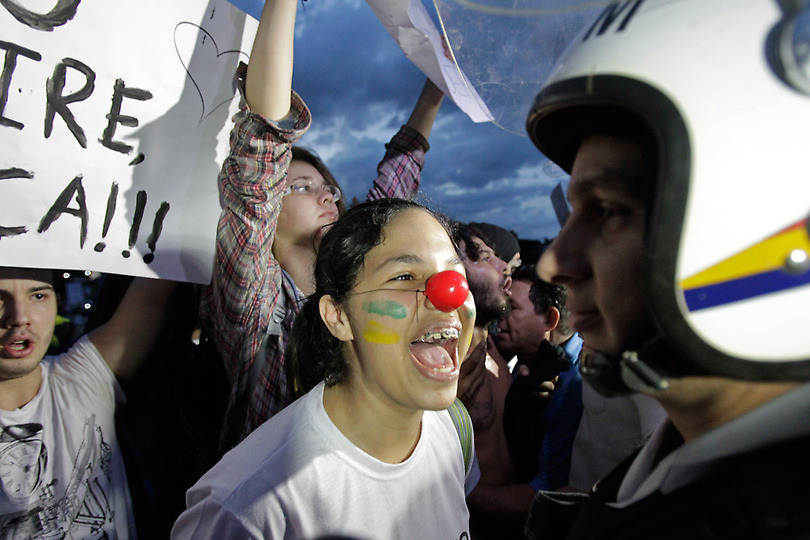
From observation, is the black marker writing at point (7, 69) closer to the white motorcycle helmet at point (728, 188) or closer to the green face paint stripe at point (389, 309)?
the green face paint stripe at point (389, 309)

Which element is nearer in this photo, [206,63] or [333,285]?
[333,285]

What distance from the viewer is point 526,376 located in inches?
114

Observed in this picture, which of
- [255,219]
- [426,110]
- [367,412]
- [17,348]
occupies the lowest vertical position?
[367,412]

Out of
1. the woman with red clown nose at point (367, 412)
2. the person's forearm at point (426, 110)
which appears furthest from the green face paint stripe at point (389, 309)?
the person's forearm at point (426, 110)

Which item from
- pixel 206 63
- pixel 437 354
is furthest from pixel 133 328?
pixel 437 354

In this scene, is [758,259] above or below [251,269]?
below

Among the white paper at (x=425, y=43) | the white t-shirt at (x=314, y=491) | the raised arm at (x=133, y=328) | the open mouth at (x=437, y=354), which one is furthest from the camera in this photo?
the raised arm at (x=133, y=328)

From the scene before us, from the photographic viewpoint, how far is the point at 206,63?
221 centimetres

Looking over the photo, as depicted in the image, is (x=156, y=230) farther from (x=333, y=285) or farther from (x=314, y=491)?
(x=314, y=491)

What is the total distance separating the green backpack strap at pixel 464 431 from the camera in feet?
6.58

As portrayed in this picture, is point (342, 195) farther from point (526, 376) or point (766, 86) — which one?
point (766, 86)

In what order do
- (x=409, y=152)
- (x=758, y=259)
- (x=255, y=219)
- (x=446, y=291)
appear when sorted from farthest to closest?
1. (x=409, y=152)
2. (x=255, y=219)
3. (x=446, y=291)
4. (x=758, y=259)

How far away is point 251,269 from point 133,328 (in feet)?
2.77

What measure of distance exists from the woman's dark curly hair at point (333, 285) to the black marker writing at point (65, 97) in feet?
3.70
